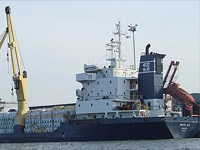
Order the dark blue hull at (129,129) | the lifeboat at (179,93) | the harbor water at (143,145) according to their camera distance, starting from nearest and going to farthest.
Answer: the harbor water at (143,145)
the dark blue hull at (129,129)
the lifeboat at (179,93)

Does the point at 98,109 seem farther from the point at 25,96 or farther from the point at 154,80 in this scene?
the point at 25,96

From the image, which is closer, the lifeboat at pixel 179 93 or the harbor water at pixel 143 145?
the harbor water at pixel 143 145

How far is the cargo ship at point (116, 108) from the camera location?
1644 inches

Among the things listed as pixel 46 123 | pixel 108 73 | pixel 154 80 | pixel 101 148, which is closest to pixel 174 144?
pixel 101 148

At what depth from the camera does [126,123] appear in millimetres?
41625

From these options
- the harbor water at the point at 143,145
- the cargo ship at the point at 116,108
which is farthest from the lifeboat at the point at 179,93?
the harbor water at the point at 143,145

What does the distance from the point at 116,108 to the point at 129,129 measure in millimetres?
3118

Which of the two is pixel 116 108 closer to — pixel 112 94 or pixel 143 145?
pixel 112 94

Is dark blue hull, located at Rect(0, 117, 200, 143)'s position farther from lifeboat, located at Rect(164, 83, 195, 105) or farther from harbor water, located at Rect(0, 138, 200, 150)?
lifeboat, located at Rect(164, 83, 195, 105)

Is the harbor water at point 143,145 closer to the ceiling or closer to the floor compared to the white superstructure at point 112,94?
closer to the floor

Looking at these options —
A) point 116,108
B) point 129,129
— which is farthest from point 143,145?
point 116,108

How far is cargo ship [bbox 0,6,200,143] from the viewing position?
4175 centimetres

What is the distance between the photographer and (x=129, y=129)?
41.7 metres

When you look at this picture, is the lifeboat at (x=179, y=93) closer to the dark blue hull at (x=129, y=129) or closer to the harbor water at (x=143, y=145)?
the dark blue hull at (x=129, y=129)
